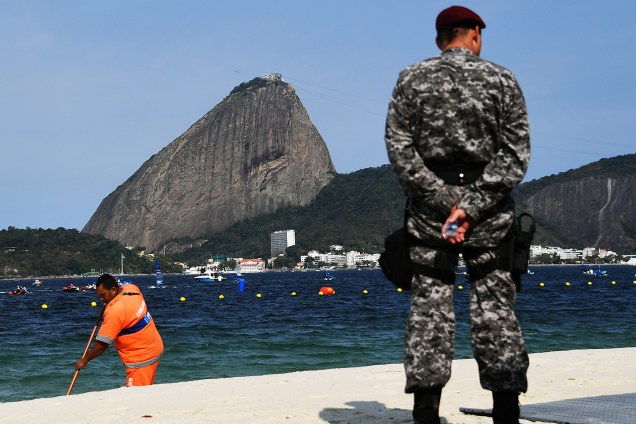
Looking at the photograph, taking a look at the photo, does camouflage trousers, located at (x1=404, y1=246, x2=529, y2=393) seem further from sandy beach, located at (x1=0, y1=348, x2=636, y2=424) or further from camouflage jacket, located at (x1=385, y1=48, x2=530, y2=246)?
sandy beach, located at (x1=0, y1=348, x2=636, y2=424)

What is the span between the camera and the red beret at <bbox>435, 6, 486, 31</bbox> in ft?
13.2

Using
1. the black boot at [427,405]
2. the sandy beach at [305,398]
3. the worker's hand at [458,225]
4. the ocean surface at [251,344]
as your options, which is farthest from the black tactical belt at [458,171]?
the ocean surface at [251,344]

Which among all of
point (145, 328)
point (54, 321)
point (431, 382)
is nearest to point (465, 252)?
point (431, 382)

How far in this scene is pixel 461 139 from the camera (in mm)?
3887

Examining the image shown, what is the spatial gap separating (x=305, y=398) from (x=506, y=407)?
3.16 m

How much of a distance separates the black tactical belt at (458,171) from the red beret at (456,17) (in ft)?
2.26

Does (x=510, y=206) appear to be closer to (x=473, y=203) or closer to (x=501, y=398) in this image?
(x=473, y=203)

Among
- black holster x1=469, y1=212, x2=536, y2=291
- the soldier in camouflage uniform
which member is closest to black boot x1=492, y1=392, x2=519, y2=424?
the soldier in camouflage uniform

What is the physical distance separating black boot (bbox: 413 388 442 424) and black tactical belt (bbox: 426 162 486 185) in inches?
37.8

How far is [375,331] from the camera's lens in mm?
25516

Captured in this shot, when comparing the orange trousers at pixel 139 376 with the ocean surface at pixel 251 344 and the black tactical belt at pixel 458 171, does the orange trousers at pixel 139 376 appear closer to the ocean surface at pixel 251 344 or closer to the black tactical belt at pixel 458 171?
the black tactical belt at pixel 458 171

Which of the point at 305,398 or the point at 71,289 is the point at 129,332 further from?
the point at 71,289

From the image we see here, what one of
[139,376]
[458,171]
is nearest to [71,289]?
[139,376]

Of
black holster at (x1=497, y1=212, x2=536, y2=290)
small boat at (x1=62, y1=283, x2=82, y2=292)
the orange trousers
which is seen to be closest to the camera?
black holster at (x1=497, y1=212, x2=536, y2=290)
